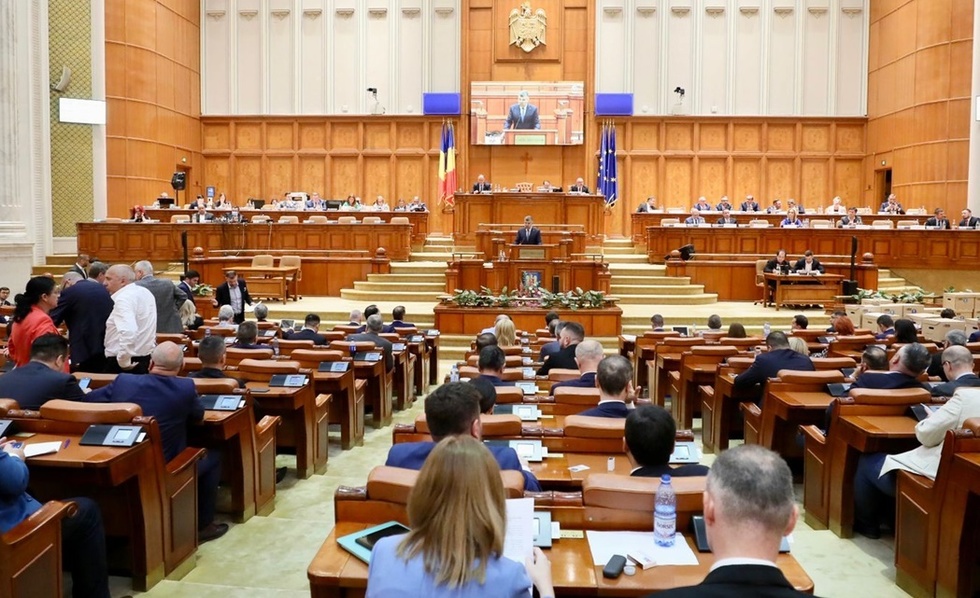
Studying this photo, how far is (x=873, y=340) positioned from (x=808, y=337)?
78 cm

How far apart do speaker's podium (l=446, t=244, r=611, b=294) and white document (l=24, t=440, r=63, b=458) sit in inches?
398

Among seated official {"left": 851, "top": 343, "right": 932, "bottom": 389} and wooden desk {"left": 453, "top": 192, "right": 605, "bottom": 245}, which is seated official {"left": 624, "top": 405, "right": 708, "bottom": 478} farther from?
wooden desk {"left": 453, "top": 192, "right": 605, "bottom": 245}

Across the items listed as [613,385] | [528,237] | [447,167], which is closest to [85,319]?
[613,385]

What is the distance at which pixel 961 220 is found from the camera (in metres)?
16.1

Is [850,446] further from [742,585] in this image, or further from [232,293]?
[232,293]

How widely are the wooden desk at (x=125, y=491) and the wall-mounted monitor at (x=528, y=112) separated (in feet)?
53.6

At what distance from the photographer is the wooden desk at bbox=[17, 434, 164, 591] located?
355cm

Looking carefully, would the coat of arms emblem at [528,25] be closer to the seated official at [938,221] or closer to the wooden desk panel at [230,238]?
the wooden desk panel at [230,238]

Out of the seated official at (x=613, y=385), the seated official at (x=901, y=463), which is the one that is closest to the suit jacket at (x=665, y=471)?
the seated official at (x=613, y=385)

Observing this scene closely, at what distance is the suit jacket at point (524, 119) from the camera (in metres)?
19.4

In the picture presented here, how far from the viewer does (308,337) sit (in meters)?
7.47

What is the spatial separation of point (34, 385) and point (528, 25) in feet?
56.1

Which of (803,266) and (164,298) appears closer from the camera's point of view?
(164,298)

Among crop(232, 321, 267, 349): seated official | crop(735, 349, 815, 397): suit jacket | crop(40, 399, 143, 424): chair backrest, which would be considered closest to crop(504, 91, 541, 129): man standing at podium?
crop(232, 321, 267, 349): seated official
